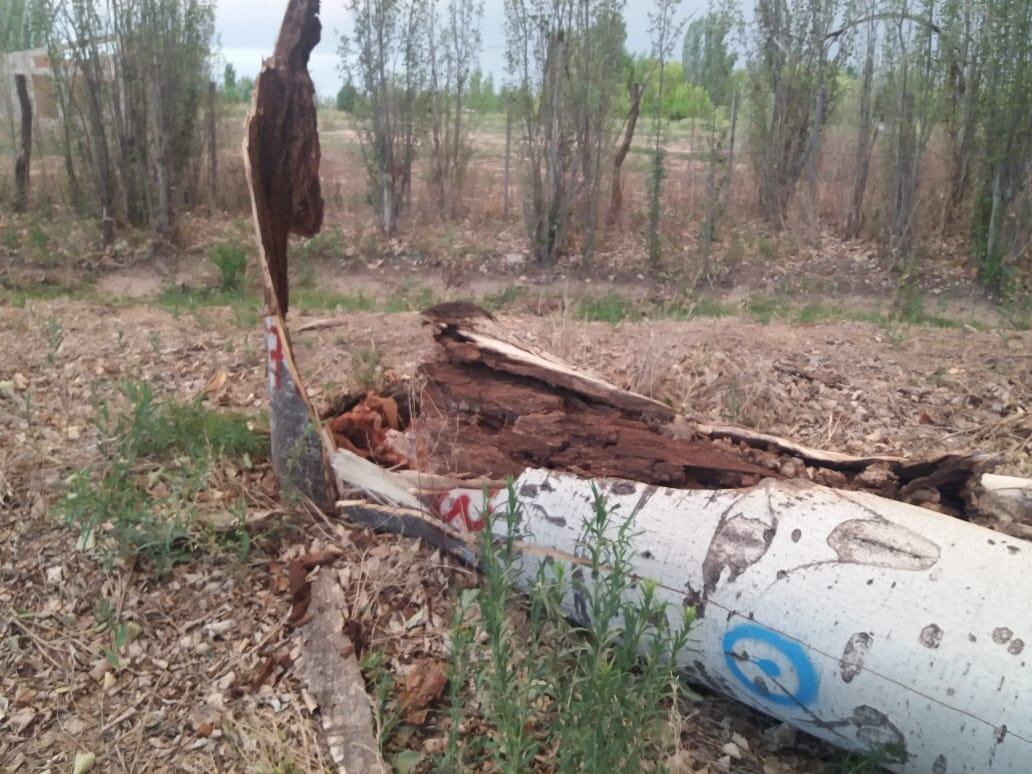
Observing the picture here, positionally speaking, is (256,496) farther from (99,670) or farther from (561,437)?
(561,437)

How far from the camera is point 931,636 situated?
2.17 meters

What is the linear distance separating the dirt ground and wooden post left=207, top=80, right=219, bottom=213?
5.45 metres

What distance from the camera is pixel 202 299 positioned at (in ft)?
25.4

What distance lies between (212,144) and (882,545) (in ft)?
34.9

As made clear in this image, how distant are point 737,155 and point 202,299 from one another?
24.2 ft

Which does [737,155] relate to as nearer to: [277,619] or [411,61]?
[411,61]

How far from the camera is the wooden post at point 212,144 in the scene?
1115 centimetres

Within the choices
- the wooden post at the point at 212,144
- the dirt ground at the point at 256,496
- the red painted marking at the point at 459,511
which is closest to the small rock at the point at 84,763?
the dirt ground at the point at 256,496

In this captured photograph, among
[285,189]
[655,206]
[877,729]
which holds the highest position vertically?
[285,189]

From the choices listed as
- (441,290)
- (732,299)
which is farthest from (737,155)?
(441,290)

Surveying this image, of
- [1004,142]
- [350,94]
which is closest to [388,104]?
[350,94]

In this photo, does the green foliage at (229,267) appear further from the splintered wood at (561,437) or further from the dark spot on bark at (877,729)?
the dark spot on bark at (877,729)

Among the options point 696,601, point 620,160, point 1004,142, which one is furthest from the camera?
point 620,160

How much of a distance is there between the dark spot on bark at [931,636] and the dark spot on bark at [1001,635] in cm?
12
